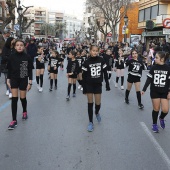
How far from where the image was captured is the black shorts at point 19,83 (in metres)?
5.89

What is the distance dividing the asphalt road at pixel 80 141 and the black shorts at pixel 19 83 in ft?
2.70

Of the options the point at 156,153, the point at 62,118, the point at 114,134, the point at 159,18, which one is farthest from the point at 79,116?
the point at 159,18

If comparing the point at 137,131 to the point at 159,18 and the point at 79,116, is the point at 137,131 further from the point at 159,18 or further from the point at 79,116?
the point at 159,18

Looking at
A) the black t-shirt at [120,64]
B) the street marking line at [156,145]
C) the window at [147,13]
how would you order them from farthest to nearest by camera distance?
the window at [147,13] → the black t-shirt at [120,64] → the street marking line at [156,145]

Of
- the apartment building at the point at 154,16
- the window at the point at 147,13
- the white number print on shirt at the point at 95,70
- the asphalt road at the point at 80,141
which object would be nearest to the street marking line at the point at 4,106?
the asphalt road at the point at 80,141

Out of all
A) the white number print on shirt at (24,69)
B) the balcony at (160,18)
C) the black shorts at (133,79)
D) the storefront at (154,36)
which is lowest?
the black shorts at (133,79)

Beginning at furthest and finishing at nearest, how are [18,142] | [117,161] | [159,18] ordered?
1. [159,18]
2. [18,142]
3. [117,161]

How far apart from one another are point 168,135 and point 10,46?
5.12m

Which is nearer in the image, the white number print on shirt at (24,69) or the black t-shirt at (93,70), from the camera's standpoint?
the black t-shirt at (93,70)

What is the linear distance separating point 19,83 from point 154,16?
30999 mm

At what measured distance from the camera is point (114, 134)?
5.54m

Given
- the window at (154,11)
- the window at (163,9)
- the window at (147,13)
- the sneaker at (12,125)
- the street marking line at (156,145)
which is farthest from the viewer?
the window at (147,13)

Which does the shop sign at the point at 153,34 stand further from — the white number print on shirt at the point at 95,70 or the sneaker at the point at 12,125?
the sneaker at the point at 12,125

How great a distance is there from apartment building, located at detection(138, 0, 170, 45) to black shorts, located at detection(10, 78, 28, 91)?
25.3 m
